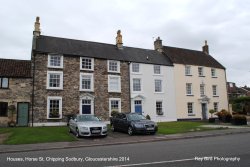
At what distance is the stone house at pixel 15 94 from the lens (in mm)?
25781

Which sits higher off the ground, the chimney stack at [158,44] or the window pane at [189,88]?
the chimney stack at [158,44]

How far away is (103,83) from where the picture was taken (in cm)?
3009

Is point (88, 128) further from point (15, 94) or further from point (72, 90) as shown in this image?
point (15, 94)

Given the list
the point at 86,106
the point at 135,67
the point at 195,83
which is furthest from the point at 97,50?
the point at 195,83

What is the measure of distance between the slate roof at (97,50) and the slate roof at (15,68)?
8.51 feet

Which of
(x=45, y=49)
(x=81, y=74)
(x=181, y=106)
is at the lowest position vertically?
(x=181, y=106)

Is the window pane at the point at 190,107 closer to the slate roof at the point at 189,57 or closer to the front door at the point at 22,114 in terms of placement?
the slate roof at the point at 189,57

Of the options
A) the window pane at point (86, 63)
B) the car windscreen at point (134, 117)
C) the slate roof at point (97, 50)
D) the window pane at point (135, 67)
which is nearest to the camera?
the car windscreen at point (134, 117)

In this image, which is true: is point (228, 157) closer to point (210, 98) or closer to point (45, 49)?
point (45, 49)

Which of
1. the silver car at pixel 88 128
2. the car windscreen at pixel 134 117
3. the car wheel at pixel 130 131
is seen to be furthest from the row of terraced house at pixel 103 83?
the car wheel at pixel 130 131

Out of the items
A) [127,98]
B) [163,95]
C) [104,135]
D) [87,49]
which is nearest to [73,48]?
[87,49]

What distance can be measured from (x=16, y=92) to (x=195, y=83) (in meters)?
24.4

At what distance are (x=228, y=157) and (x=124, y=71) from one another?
23.7 metres

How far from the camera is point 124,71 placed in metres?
31.9
